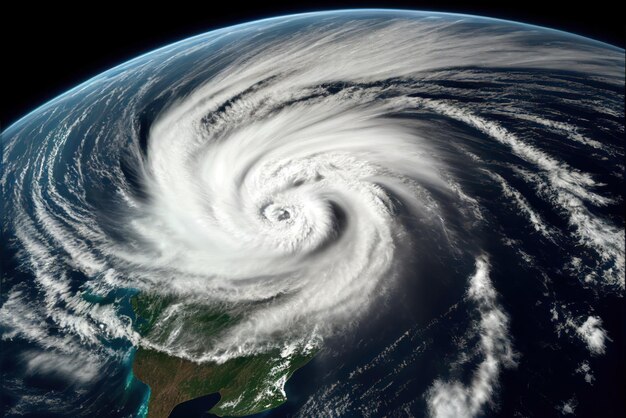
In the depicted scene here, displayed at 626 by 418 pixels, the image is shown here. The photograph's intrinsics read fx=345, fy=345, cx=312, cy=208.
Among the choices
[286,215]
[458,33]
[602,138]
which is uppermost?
[458,33]

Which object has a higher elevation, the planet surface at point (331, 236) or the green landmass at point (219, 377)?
the planet surface at point (331, 236)

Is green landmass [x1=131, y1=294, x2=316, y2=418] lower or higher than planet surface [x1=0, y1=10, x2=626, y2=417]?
lower

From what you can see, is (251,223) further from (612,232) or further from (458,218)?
(612,232)

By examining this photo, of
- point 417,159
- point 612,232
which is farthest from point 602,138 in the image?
point 417,159

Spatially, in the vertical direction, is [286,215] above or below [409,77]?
below
